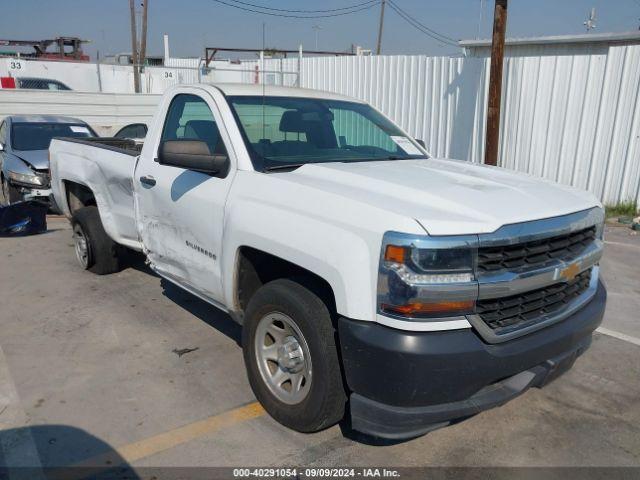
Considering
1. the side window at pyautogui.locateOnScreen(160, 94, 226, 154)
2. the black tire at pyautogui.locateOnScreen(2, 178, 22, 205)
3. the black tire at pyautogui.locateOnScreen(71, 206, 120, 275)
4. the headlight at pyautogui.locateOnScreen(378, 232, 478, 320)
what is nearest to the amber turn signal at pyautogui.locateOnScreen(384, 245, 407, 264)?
the headlight at pyautogui.locateOnScreen(378, 232, 478, 320)

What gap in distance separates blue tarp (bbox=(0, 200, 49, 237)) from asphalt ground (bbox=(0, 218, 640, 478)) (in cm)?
302

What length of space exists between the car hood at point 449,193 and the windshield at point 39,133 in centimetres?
812

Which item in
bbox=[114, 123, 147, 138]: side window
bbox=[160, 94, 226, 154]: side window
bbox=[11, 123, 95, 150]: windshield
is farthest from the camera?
bbox=[114, 123, 147, 138]: side window

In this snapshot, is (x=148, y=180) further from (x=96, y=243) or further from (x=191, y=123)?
(x=96, y=243)

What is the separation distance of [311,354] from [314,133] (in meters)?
1.83

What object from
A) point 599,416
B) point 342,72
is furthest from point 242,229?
point 342,72

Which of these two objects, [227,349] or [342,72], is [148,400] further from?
[342,72]

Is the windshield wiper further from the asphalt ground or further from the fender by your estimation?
the asphalt ground

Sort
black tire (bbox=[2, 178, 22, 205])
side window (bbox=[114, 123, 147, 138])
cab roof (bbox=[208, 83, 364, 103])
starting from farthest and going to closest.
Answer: side window (bbox=[114, 123, 147, 138]) < black tire (bbox=[2, 178, 22, 205]) < cab roof (bbox=[208, 83, 364, 103])

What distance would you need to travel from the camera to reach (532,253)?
274 centimetres

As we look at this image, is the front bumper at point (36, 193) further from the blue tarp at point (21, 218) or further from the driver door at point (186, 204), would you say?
the driver door at point (186, 204)

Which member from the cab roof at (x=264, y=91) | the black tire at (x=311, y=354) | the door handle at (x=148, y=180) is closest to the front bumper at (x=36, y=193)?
the door handle at (x=148, y=180)

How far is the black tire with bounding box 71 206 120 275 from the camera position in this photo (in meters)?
5.80

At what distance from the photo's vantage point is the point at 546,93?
9938 mm
